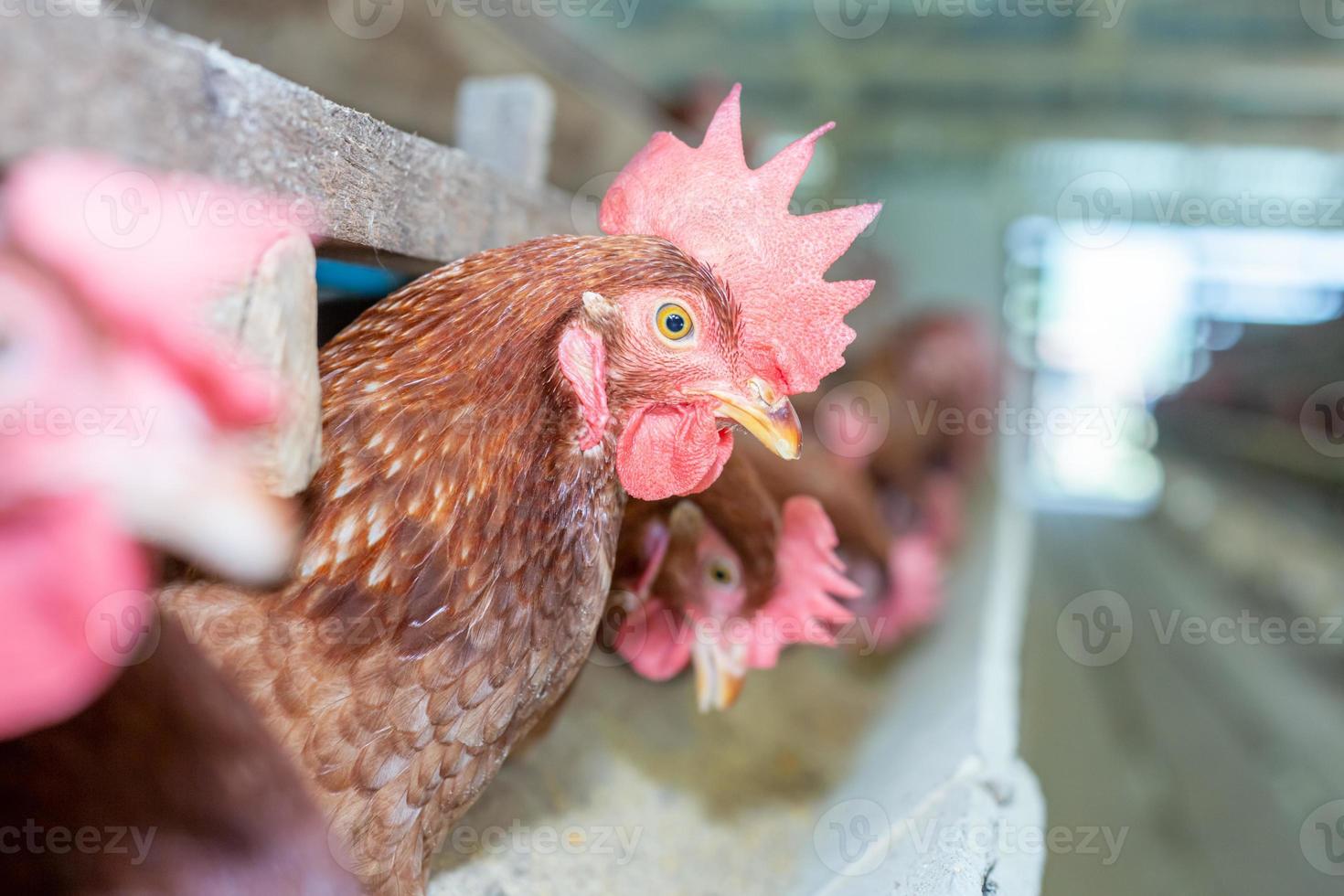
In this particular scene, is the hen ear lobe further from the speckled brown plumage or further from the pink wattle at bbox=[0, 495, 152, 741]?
the pink wattle at bbox=[0, 495, 152, 741]

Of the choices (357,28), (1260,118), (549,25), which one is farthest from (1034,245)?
(357,28)

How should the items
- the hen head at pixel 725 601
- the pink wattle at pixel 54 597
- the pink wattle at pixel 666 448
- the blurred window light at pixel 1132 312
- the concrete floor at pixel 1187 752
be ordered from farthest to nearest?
1. the blurred window light at pixel 1132 312
2. the concrete floor at pixel 1187 752
3. the hen head at pixel 725 601
4. the pink wattle at pixel 666 448
5. the pink wattle at pixel 54 597

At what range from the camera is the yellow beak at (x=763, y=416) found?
0.80 m

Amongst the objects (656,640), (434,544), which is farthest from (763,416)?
(656,640)

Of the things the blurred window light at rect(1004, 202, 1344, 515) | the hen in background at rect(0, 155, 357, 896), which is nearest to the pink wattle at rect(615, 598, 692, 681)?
the hen in background at rect(0, 155, 357, 896)

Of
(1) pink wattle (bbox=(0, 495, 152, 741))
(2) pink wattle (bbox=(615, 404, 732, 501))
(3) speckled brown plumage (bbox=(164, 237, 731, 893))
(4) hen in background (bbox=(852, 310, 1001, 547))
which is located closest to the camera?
(1) pink wattle (bbox=(0, 495, 152, 741))

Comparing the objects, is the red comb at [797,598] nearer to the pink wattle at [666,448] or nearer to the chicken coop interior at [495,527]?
the chicken coop interior at [495,527]

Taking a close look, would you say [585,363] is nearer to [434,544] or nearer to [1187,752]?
Result: [434,544]

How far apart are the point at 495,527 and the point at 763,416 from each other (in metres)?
0.27

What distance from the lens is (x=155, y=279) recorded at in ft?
1.59

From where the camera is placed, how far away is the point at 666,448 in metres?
0.84

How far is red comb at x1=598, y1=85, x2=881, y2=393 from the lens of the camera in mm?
867

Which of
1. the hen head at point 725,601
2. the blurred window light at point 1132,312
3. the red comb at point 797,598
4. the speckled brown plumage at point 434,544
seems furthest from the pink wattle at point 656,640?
the blurred window light at point 1132,312

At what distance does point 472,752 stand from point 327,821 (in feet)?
0.50
